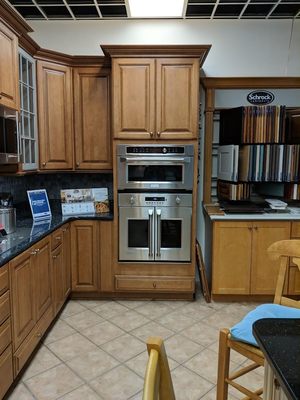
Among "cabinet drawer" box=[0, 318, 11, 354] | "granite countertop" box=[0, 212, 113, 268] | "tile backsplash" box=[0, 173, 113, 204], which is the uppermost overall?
"tile backsplash" box=[0, 173, 113, 204]

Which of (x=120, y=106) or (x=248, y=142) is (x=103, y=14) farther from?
(x=248, y=142)

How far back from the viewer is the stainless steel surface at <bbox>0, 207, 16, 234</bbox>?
2508mm

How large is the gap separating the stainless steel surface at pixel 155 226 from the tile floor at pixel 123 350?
502 millimetres

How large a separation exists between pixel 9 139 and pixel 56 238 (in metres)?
0.90

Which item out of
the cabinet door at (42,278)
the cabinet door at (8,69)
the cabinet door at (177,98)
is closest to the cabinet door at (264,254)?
the cabinet door at (177,98)

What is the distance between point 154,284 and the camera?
3332 millimetres

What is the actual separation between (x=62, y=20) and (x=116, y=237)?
2.39 meters

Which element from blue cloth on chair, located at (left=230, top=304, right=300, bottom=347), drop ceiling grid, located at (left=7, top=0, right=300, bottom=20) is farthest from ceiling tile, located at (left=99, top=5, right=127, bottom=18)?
blue cloth on chair, located at (left=230, top=304, right=300, bottom=347)

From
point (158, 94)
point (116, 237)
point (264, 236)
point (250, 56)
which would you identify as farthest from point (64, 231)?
point (250, 56)

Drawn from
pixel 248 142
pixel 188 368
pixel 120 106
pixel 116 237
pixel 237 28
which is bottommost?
pixel 188 368

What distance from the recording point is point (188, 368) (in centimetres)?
232

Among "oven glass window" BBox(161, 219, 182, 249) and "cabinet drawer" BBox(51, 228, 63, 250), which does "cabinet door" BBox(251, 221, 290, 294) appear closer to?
"oven glass window" BBox(161, 219, 182, 249)

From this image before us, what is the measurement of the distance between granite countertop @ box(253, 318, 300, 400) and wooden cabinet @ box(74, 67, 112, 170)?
2584 millimetres

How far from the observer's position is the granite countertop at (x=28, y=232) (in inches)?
81.5
